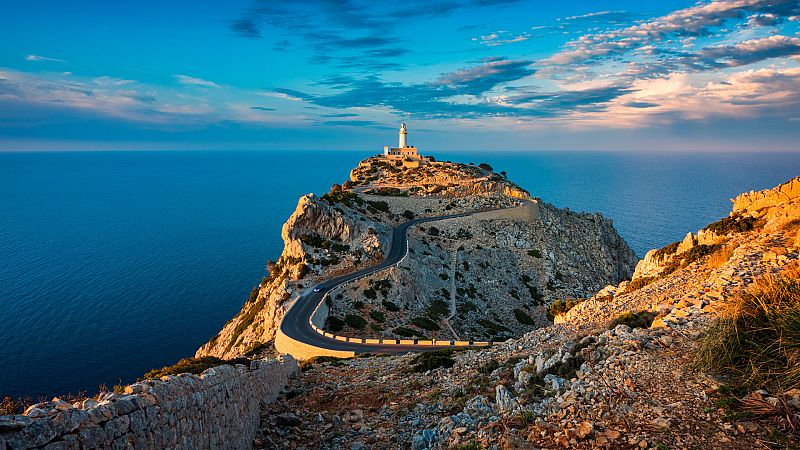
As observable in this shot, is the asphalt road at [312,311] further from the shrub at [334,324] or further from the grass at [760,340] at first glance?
the grass at [760,340]

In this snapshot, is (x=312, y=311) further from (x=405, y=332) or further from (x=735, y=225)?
(x=735, y=225)

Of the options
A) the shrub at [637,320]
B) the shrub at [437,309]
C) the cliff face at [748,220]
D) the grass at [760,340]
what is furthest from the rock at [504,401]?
the shrub at [437,309]

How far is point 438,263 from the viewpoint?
61688 millimetres

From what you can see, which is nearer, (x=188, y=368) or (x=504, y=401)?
(x=504, y=401)

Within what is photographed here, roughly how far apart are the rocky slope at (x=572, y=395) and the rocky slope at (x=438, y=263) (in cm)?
2345

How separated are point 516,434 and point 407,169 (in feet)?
338

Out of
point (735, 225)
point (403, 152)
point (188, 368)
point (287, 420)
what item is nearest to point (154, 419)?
point (287, 420)

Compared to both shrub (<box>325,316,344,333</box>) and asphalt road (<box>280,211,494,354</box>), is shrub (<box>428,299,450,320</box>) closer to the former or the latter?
asphalt road (<box>280,211,494,354</box>)

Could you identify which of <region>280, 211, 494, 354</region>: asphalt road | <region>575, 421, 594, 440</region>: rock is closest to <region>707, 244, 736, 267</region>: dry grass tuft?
<region>280, 211, 494, 354</region>: asphalt road

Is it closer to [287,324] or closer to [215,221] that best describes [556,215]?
[287,324]

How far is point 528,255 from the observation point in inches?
2741

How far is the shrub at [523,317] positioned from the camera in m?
54.0

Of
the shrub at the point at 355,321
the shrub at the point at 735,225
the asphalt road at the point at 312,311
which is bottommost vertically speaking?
the shrub at the point at 355,321

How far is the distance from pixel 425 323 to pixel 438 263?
58.4ft
